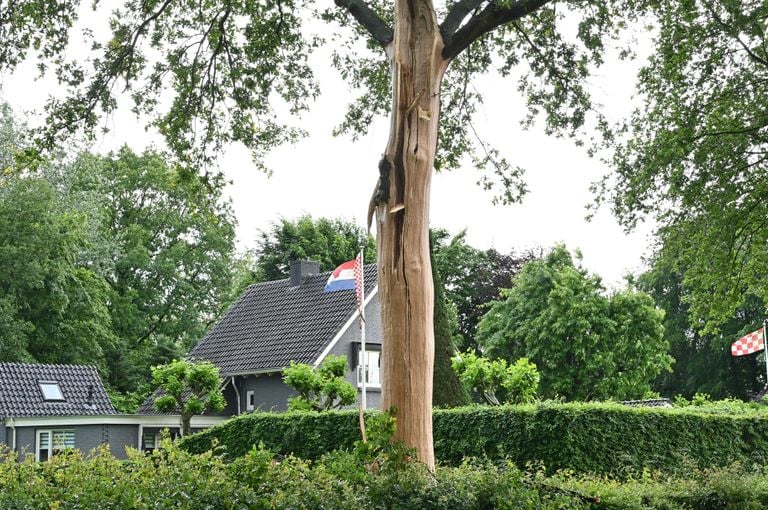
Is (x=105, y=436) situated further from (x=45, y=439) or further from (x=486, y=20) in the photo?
(x=486, y=20)

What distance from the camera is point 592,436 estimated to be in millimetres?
16188

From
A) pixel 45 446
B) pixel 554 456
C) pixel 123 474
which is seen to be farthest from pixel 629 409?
pixel 45 446

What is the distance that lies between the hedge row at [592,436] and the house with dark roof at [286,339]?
12.2 metres

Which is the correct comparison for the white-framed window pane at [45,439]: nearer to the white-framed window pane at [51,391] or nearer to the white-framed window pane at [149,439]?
the white-framed window pane at [51,391]

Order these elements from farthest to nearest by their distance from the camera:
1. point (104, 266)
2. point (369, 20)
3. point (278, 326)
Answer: point (104, 266) < point (278, 326) < point (369, 20)

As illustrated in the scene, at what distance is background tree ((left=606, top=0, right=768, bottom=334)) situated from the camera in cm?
1658

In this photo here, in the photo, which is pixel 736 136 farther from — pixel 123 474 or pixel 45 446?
pixel 45 446

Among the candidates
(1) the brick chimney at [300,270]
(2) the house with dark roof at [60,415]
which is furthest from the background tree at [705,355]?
(2) the house with dark roof at [60,415]

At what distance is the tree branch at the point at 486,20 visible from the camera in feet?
37.6

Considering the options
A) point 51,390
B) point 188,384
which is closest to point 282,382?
point 188,384

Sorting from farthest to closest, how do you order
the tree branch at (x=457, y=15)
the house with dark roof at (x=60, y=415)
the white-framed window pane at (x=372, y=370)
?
the white-framed window pane at (x=372, y=370), the house with dark roof at (x=60, y=415), the tree branch at (x=457, y=15)

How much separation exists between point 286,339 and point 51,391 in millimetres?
8001

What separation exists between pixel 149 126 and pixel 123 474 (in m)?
7.98

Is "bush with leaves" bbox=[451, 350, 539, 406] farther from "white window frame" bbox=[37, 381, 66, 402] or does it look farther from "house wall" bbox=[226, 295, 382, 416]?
"white window frame" bbox=[37, 381, 66, 402]
